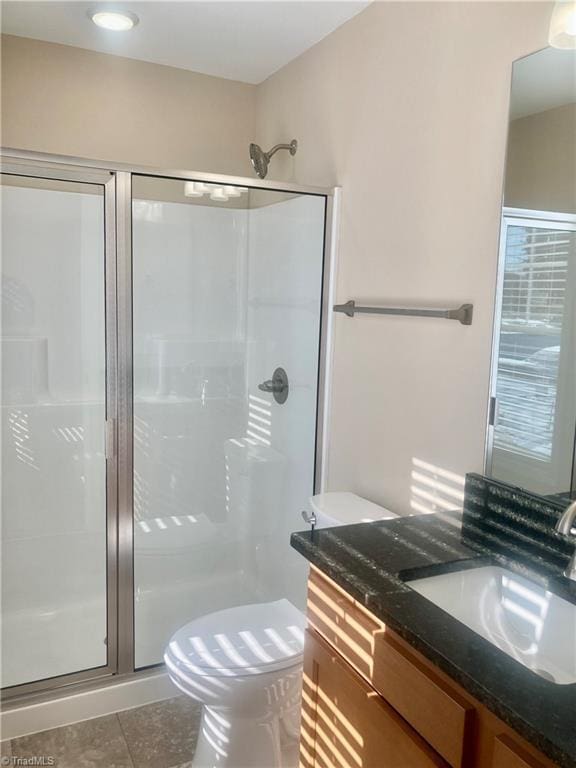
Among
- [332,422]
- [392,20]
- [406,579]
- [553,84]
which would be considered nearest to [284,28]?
[392,20]

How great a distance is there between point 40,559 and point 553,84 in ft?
8.45

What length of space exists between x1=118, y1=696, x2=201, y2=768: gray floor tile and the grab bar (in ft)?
5.12

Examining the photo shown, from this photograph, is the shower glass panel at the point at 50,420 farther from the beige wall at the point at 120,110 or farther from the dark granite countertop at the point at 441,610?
the dark granite countertop at the point at 441,610

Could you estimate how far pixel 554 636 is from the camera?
1.27 metres

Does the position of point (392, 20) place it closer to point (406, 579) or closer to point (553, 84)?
point (553, 84)

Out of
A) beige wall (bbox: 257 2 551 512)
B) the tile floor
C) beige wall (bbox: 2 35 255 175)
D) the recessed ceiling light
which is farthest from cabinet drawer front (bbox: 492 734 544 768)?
beige wall (bbox: 2 35 255 175)

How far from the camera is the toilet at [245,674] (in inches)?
70.4

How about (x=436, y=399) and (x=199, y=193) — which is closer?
(x=436, y=399)

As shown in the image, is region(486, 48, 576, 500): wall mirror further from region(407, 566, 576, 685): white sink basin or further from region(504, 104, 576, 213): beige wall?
region(407, 566, 576, 685): white sink basin

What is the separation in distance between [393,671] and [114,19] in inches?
95.4

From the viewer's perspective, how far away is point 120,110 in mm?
2871

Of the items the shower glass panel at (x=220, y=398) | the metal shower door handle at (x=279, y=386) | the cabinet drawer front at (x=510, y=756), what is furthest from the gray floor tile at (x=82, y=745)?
the cabinet drawer front at (x=510, y=756)

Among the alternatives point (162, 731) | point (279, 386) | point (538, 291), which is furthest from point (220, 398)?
point (538, 291)

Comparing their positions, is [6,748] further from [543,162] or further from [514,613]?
[543,162]
